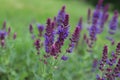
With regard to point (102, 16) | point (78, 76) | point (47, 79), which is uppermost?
point (102, 16)

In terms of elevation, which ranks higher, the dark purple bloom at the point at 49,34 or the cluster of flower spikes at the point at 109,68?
the dark purple bloom at the point at 49,34

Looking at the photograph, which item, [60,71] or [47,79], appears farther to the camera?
[60,71]

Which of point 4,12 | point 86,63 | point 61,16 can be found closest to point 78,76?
point 86,63

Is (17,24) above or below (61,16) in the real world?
below

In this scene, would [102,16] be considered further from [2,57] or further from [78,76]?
[2,57]

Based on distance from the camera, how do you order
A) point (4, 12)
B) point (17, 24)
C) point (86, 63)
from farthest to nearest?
point (4, 12), point (17, 24), point (86, 63)

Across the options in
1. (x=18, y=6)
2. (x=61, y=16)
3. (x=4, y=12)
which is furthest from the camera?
(x=18, y=6)

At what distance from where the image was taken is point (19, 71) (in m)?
5.88

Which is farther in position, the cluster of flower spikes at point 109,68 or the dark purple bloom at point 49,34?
the dark purple bloom at point 49,34

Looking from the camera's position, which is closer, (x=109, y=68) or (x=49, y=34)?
(x=109, y=68)

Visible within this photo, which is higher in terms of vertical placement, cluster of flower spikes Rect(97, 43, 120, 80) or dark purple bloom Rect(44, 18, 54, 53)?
dark purple bloom Rect(44, 18, 54, 53)

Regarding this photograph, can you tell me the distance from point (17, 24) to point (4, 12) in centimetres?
165

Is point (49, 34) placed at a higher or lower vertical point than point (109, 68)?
higher

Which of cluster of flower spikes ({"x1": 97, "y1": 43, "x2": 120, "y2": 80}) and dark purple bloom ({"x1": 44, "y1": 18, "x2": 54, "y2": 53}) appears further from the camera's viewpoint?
dark purple bloom ({"x1": 44, "y1": 18, "x2": 54, "y2": 53})
